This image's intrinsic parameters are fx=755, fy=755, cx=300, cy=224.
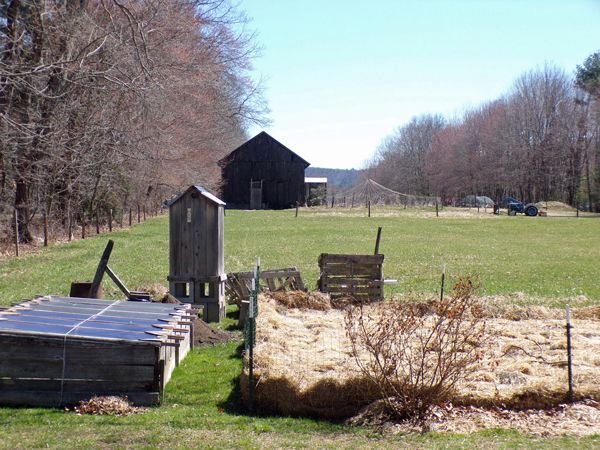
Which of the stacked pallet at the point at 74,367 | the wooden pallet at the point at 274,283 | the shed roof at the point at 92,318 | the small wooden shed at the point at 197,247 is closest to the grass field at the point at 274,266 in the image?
the stacked pallet at the point at 74,367

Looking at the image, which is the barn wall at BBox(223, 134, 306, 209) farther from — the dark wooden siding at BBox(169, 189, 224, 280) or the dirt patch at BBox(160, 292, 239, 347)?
the dirt patch at BBox(160, 292, 239, 347)

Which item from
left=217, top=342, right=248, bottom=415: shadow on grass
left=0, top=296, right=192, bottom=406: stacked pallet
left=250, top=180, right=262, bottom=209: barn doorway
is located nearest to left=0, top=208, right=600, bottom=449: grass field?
left=217, top=342, right=248, bottom=415: shadow on grass

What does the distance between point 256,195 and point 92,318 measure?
78849 millimetres

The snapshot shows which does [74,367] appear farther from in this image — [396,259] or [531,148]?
[531,148]

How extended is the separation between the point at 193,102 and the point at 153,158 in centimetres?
1064

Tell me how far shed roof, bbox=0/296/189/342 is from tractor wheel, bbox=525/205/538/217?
64.6 metres

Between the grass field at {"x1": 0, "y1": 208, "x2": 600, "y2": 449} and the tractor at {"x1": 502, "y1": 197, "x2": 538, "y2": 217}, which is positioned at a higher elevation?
the tractor at {"x1": 502, "y1": 197, "x2": 538, "y2": 217}

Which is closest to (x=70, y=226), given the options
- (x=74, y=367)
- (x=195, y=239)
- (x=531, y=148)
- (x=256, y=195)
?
(x=195, y=239)

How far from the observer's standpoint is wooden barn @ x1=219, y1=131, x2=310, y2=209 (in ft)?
291

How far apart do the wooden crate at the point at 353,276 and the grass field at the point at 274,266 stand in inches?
82.0

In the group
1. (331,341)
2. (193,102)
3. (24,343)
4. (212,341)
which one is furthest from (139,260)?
(193,102)

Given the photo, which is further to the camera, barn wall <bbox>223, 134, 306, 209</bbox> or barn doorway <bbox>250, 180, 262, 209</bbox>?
barn doorway <bbox>250, 180, 262, 209</bbox>

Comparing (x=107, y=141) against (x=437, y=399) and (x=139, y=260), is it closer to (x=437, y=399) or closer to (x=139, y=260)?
(x=139, y=260)

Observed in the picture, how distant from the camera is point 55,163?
113 ft
